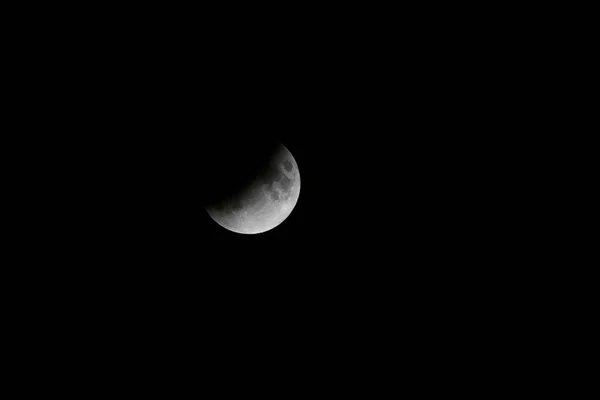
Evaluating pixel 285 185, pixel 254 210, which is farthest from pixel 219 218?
pixel 285 185

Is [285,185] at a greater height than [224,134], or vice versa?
[224,134]

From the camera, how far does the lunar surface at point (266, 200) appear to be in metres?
4.10

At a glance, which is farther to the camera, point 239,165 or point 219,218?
point 219,218

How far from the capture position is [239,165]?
13.2 ft

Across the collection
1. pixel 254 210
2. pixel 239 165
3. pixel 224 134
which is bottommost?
pixel 254 210

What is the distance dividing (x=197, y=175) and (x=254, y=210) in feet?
2.26

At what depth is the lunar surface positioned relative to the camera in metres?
4.10

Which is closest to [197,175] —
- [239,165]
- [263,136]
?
[239,165]

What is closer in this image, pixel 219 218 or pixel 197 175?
pixel 197 175

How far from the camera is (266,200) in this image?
4113mm

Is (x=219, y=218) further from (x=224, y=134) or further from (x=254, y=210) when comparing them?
(x=224, y=134)

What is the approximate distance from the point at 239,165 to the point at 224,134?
13.6 inches

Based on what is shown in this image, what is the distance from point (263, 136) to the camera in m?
4.18

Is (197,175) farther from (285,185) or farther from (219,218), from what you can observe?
(285,185)
